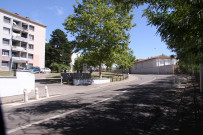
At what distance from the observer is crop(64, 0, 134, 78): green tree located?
1900 centimetres

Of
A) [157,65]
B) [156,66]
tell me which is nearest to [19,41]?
→ [156,66]

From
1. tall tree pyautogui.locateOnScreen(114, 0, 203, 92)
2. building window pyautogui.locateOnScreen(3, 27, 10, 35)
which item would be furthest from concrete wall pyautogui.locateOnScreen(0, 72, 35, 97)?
building window pyautogui.locateOnScreen(3, 27, 10, 35)

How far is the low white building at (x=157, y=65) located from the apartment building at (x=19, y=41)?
39.7 m

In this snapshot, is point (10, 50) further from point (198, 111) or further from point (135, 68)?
point (135, 68)

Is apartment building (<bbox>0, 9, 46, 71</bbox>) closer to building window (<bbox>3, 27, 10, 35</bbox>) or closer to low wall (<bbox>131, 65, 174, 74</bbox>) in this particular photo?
building window (<bbox>3, 27, 10, 35</bbox>)

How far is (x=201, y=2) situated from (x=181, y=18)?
524 mm

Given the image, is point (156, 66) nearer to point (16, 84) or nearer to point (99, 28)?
point (99, 28)

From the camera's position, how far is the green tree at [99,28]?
748 inches

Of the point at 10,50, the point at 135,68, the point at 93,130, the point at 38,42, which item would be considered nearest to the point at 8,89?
the point at 93,130

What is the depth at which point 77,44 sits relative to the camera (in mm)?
21031

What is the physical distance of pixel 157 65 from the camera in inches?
2349

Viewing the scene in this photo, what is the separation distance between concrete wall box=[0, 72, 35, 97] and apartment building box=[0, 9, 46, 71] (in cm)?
2287

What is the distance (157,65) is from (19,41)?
1904 inches

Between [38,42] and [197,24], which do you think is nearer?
[197,24]
